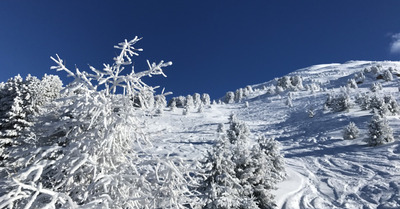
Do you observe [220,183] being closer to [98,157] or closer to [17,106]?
[98,157]

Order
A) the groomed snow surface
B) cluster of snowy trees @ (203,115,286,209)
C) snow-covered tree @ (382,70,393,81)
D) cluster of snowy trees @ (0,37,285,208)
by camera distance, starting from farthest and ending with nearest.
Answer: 1. snow-covered tree @ (382,70,393,81)
2. the groomed snow surface
3. cluster of snowy trees @ (203,115,286,209)
4. cluster of snowy trees @ (0,37,285,208)

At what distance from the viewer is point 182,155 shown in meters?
23.1

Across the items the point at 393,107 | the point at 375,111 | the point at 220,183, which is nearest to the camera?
the point at 220,183

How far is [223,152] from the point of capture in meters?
11.6

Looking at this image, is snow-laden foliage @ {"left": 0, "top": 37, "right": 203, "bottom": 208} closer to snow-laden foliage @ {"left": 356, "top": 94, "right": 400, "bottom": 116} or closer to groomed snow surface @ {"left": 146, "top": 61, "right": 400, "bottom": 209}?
groomed snow surface @ {"left": 146, "top": 61, "right": 400, "bottom": 209}

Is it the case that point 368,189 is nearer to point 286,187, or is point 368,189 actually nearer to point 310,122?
point 286,187

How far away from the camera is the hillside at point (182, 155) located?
4.44 meters

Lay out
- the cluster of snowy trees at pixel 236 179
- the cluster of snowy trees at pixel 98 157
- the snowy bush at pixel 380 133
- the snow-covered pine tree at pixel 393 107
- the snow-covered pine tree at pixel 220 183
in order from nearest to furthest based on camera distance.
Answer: the cluster of snowy trees at pixel 98 157, the snow-covered pine tree at pixel 220 183, the cluster of snowy trees at pixel 236 179, the snowy bush at pixel 380 133, the snow-covered pine tree at pixel 393 107

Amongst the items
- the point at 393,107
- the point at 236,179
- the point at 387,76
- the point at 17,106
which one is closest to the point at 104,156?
the point at 236,179

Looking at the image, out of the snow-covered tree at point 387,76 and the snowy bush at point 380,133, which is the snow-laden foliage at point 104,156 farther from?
the snow-covered tree at point 387,76

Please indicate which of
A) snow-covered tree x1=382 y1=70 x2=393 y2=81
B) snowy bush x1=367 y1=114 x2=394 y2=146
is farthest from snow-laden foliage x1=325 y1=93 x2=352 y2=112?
snow-covered tree x1=382 y1=70 x2=393 y2=81

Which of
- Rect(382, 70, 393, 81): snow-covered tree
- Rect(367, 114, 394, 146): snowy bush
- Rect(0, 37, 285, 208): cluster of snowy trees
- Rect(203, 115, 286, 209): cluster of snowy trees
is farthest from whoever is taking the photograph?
Rect(382, 70, 393, 81): snow-covered tree

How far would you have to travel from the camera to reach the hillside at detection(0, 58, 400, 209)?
4.44 meters

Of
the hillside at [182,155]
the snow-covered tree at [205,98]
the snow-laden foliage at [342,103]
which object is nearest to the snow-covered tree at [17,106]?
the hillside at [182,155]
